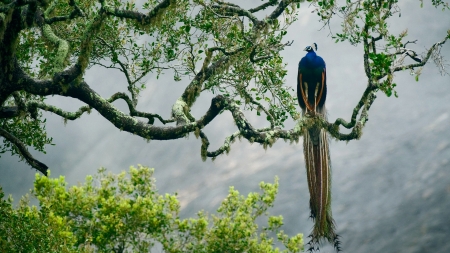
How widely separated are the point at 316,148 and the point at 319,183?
22.4 inches

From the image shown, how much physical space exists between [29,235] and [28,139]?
3202 millimetres

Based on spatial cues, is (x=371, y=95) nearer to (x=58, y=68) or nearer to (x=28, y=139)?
(x=58, y=68)

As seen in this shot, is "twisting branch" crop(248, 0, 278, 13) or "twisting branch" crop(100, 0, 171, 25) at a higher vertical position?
"twisting branch" crop(248, 0, 278, 13)

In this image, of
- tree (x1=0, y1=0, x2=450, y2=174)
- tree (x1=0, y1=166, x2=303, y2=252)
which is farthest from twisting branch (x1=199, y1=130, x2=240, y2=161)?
tree (x1=0, y1=166, x2=303, y2=252)

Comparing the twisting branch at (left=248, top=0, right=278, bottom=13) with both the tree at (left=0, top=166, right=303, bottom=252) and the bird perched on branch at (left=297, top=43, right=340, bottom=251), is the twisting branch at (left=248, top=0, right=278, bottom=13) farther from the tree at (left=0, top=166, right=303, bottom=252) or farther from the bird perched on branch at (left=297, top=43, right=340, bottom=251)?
the tree at (left=0, top=166, right=303, bottom=252)

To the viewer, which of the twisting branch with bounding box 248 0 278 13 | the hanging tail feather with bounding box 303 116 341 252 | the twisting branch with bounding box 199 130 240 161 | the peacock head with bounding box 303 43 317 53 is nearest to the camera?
→ the hanging tail feather with bounding box 303 116 341 252

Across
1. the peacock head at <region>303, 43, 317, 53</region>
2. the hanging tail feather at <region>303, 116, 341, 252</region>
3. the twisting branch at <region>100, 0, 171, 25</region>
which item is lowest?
the hanging tail feather at <region>303, 116, 341, 252</region>

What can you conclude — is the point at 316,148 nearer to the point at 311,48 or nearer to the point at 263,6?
the point at 311,48

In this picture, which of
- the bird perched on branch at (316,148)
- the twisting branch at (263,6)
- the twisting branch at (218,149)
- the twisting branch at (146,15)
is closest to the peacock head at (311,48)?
the bird perched on branch at (316,148)

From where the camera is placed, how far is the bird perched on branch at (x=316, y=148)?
6.99 m

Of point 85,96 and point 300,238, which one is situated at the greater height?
point 300,238

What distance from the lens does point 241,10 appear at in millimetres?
8562

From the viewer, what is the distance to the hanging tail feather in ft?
22.7

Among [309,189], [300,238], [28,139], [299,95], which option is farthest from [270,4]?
[300,238]
